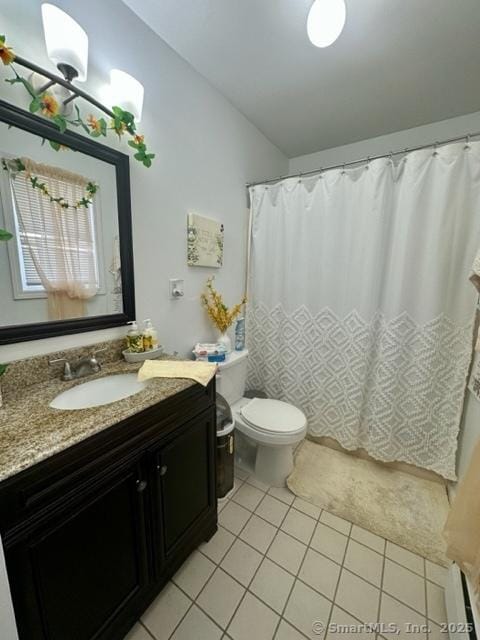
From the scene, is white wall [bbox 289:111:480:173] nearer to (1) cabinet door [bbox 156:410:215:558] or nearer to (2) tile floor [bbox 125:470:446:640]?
(1) cabinet door [bbox 156:410:215:558]

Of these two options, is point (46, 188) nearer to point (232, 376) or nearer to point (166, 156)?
point (166, 156)

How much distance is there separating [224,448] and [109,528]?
2.41 ft

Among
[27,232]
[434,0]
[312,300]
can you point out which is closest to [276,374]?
[312,300]

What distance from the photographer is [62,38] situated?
81 cm

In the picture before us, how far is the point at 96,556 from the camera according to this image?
747 mm

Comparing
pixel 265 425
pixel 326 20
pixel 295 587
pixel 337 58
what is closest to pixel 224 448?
pixel 265 425

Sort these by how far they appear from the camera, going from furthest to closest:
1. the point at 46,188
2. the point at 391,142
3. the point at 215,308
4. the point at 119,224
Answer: the point at 391,142 < the point at 215,308 < the point at 119,224 < the point at 46,188

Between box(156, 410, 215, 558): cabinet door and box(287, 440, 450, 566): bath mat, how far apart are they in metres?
0.71

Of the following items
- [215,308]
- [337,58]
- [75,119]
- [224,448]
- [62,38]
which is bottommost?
[224,448]

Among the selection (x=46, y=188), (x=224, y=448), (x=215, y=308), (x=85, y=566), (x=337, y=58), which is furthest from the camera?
(x=215, y=308)

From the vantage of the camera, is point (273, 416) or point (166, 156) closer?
point (166, 156)

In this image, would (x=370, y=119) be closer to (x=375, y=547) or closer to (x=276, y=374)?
(x=276, y=374)

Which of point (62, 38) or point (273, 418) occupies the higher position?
point (62, 38)

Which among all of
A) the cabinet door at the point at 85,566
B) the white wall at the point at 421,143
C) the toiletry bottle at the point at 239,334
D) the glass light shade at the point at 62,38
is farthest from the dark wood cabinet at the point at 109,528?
the white wall at the point at 421,143
